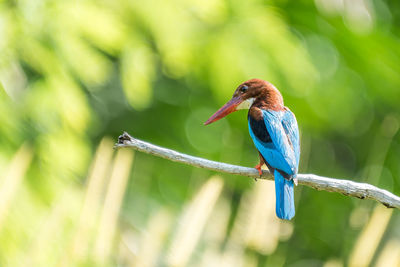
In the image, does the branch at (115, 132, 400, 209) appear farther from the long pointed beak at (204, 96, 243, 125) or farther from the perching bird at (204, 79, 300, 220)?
the long pointed beak at (204, 96, 243, 125)

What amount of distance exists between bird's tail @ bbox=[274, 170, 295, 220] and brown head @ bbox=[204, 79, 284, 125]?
0.19 m

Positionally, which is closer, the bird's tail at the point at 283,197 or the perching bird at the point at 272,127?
the bird's tail at the point at 283,197

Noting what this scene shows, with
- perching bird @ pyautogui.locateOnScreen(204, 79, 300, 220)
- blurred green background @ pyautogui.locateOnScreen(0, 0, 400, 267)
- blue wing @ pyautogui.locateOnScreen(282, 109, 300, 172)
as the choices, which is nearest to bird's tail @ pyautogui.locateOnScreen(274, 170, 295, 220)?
perching bird @ pyautogui.locateOnScreen(204, 79, 300, 220)

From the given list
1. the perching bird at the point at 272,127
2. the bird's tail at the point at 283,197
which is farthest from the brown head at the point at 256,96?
the bird's tail at the point at 283,197

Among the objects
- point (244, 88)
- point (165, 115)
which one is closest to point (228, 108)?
point (244, 88)

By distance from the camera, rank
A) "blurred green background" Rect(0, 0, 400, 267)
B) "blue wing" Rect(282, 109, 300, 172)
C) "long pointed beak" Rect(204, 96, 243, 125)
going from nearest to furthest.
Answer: "long pointed beak" Rect(204, 96, 243, 125)
"blue wing" Rect(282, 109, 300, 172)
"blurred green background" Rect(0, 0, 400, 267)

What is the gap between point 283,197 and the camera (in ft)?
4.78

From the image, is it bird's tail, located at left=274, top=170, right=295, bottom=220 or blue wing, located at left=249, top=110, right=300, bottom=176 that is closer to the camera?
bird's tail, located at left=274, top=170, right=295, bottom=220

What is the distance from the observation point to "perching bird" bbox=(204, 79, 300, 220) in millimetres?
1522

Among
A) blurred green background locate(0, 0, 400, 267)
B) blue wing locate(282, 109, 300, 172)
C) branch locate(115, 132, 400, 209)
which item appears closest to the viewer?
branch locate(115, 132, 400, 209)

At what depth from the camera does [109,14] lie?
2893 millimetres

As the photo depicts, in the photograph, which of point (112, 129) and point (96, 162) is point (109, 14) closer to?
point (96, 162)

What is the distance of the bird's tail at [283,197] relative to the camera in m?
1.36

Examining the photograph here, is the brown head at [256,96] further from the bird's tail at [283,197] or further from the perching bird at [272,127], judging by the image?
the bird's tail at [283,197]
